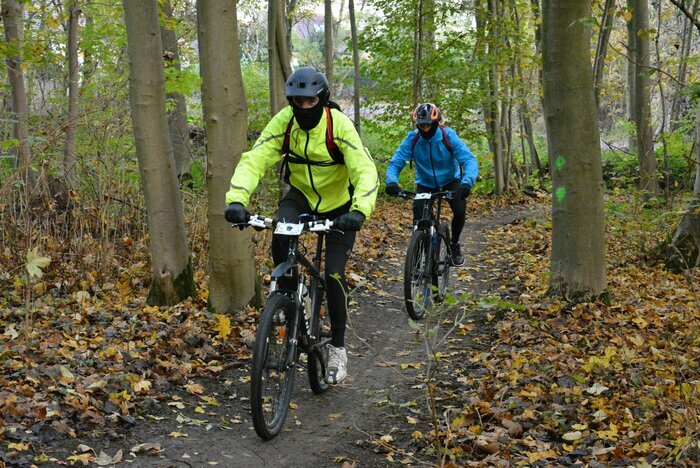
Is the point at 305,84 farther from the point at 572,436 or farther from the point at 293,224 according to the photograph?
the point at 572,436

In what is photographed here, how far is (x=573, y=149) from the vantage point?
731 centimetres

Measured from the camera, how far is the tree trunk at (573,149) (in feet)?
23.5

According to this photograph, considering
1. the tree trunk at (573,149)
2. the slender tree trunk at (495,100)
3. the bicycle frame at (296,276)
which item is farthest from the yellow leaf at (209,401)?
the slender tree trunk at (495,100)

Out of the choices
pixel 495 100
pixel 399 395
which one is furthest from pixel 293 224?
pixel 495 100

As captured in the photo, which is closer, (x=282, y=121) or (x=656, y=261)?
(x=282, y=121)

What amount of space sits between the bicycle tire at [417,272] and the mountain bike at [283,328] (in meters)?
2.72

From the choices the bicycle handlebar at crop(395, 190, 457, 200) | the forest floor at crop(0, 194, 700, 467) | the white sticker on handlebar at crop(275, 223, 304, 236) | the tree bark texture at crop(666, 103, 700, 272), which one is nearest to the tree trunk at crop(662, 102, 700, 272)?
the tree bark texture at crop(666, 103, 700, 272)

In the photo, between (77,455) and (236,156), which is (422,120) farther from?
(77,455)

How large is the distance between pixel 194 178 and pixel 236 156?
939 centimetres

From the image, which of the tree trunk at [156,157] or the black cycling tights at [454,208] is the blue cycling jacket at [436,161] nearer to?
the black cycling tights at [454,208]

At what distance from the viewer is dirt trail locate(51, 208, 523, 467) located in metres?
4.58

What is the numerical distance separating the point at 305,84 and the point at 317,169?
745 mm

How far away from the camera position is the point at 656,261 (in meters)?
9.82

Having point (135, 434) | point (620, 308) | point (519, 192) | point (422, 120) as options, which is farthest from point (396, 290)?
point (519, 192)
